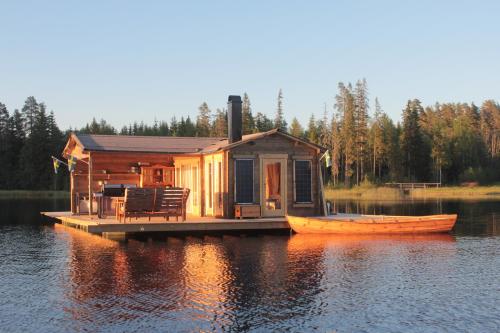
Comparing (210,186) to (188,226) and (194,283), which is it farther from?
(194,283)

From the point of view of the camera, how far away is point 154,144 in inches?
1043

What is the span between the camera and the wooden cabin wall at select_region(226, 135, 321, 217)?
72.9 feet

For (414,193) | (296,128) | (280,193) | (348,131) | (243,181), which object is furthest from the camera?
(296,128)

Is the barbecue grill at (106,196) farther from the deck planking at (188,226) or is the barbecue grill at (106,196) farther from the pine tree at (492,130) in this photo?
the pine tree at (492,130)

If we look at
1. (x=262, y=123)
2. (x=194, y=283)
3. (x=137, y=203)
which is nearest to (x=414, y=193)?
(x=262, y=123)

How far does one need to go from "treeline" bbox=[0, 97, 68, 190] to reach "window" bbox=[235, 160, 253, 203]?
60668mm

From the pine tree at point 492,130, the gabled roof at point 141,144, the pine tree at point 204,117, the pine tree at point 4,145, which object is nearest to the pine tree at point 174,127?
the pine tree at point 204,117

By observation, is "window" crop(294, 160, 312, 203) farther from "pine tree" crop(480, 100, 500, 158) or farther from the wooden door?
"pine tree" crop(480, 100, 500, 158)

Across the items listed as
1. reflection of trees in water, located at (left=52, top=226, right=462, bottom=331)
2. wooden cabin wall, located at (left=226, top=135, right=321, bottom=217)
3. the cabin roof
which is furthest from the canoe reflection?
the cabin roof

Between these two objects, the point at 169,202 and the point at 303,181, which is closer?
the point at 169,202

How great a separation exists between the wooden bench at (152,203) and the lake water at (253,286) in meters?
1.32

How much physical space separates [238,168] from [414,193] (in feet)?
152

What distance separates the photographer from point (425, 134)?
87062 millimetres

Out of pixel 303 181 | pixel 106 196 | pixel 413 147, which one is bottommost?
pixel 106 196
